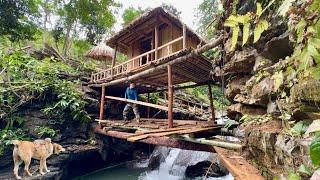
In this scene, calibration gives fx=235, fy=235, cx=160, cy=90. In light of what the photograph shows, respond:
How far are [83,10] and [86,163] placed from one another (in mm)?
10679

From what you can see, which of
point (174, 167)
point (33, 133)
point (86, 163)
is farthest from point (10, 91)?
point (174, 167)

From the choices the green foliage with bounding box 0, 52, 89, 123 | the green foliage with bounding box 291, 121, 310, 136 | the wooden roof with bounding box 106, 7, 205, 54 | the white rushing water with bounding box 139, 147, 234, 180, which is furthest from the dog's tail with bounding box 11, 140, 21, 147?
the green foliage with bounding box 291, 121, 310, 136

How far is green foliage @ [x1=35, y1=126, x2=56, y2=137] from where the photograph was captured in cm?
990

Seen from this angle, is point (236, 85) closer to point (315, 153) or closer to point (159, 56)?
point (315, 153)

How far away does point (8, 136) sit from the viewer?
924 cm

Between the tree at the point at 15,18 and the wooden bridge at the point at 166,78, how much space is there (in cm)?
403

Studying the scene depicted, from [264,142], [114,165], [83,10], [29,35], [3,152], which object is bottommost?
[114,165]

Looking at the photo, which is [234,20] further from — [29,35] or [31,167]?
[29,35]

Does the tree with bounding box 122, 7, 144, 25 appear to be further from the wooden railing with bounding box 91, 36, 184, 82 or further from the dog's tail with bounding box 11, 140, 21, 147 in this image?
the dog's tail with bounding box 11, 140, 21, 147

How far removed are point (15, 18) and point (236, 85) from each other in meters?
9.89

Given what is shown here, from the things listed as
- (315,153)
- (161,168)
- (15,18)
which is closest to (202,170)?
(161,168)

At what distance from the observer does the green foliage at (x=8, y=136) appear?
29.1 feet

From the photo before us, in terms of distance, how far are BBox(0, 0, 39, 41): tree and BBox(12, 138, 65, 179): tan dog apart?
5205mm

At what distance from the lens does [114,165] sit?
13.4m
